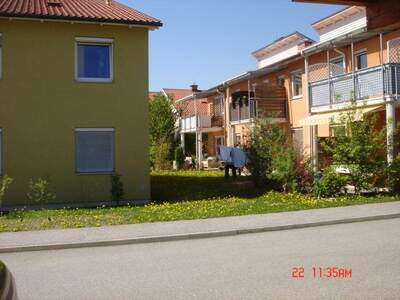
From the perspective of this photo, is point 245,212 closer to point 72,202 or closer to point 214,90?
point 72,202

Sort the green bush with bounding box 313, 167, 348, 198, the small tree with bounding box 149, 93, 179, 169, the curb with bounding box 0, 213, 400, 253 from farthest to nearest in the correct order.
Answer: the small tree with bounding box 149, 93, 179, 169 → the green bush with bounding box 313, 167, 348, 198 → the curb with bounding box 0, 213, 400, 253

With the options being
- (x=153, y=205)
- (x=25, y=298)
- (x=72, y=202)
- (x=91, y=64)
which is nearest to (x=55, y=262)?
(x=25, y=298)

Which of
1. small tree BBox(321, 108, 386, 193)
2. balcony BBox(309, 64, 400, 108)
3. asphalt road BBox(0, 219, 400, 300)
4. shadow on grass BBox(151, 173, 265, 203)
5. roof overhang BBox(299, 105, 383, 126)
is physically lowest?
asphalt road BBox(0, 219, 400, 300)

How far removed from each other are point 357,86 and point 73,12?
10.7 metres

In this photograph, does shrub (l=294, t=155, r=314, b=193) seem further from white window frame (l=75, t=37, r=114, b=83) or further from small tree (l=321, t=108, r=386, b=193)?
white window frame (l=75, t=37, r=114, b=83)

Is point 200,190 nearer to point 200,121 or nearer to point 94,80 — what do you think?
point 94,80

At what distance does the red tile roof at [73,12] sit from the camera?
17.2 meters

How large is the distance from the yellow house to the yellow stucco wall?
0.11ft

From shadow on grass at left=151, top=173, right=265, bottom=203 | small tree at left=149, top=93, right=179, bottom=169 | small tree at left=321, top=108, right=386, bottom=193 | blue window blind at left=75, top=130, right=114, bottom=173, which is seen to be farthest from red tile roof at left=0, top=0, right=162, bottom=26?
small tree at left=149, top=93, right=179, bottom=169

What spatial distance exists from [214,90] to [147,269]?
31.5 meters

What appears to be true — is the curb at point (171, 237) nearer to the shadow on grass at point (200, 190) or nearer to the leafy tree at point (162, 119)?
the shadow on grass at point (200, 190)

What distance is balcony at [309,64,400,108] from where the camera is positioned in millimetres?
18312
